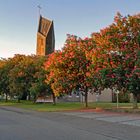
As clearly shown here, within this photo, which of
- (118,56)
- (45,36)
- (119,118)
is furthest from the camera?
(45,36)

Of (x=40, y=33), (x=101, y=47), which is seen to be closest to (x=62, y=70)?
(x=101, y=47)

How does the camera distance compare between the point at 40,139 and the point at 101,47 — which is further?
the point at 101,47

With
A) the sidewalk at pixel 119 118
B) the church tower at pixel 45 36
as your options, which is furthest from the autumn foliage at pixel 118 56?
the church tower at pixel 45 36

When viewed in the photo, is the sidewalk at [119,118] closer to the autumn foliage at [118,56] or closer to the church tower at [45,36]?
the autumn foliage at [118,56]

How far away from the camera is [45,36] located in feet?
299

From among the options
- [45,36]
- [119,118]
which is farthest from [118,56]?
[45,36]

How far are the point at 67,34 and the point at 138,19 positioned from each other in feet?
29.1

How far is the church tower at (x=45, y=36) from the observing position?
9099 centimetres

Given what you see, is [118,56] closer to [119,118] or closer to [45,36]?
[119,118]

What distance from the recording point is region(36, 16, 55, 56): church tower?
91.0m

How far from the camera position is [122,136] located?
12.8 meters

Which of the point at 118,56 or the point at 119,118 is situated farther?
the point at 118,56

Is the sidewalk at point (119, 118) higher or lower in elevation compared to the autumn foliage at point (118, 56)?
lower

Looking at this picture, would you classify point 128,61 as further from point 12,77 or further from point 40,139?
point 12,77
